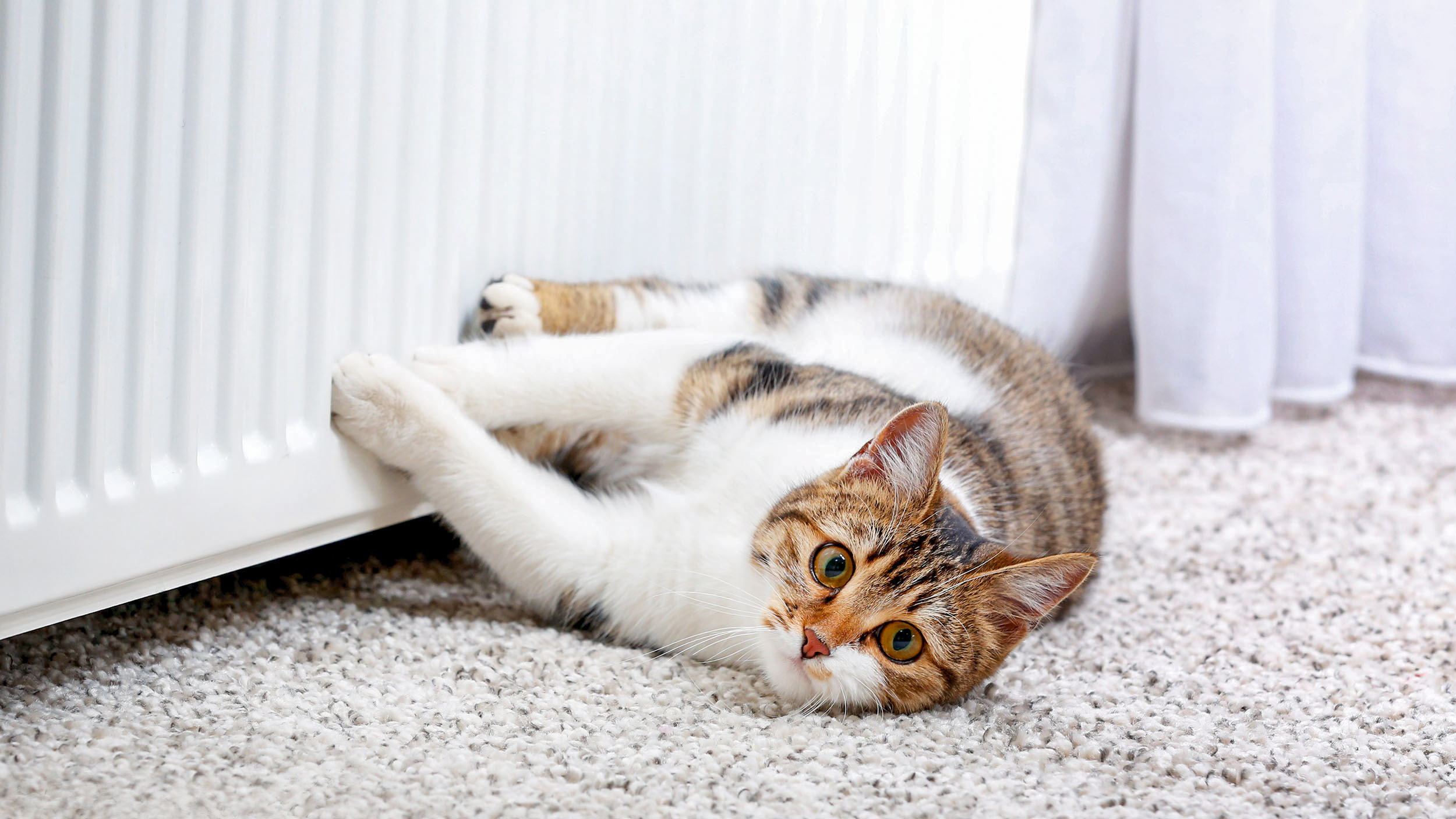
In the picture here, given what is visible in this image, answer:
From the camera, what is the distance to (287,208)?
999 mm

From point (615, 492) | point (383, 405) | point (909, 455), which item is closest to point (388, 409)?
point (383, 405)

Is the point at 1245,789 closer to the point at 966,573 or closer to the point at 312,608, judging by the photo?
the point at 966,573

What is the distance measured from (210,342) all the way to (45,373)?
0.45 ft

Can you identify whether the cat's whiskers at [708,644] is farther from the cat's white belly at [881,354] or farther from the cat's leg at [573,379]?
the cat's white belly at [881,354]

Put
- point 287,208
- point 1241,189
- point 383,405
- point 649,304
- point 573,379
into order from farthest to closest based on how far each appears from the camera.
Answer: point 1241,189 → point 649,304 → point 573,379 → point 383,405 → point 287,208

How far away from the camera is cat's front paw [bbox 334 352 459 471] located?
1105 millimetres

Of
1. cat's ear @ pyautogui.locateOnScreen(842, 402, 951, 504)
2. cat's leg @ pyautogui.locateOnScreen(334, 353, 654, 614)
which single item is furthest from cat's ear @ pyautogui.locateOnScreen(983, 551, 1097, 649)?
cat's leg @ pyautogui.locateOnScreen(334, 353, 654, 614)

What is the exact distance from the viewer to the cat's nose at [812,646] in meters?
1.03

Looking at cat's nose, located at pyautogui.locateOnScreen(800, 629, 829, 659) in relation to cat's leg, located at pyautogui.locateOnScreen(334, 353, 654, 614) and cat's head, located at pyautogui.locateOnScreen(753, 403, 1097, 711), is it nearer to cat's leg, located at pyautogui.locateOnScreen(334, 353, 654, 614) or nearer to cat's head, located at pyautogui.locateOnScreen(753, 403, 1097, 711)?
cat's head, located at pyautogui.locateOnScreen(753, 403, 1097, 711)

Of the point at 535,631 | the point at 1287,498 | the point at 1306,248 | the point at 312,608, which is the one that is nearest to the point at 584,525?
the point at 535,631

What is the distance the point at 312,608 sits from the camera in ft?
3.98

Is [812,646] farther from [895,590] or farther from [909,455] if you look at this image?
[909,455]

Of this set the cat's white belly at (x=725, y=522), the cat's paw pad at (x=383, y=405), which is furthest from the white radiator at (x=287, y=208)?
the cat's white belly at (x=725, y=522)

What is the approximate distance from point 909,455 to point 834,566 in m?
0.12
